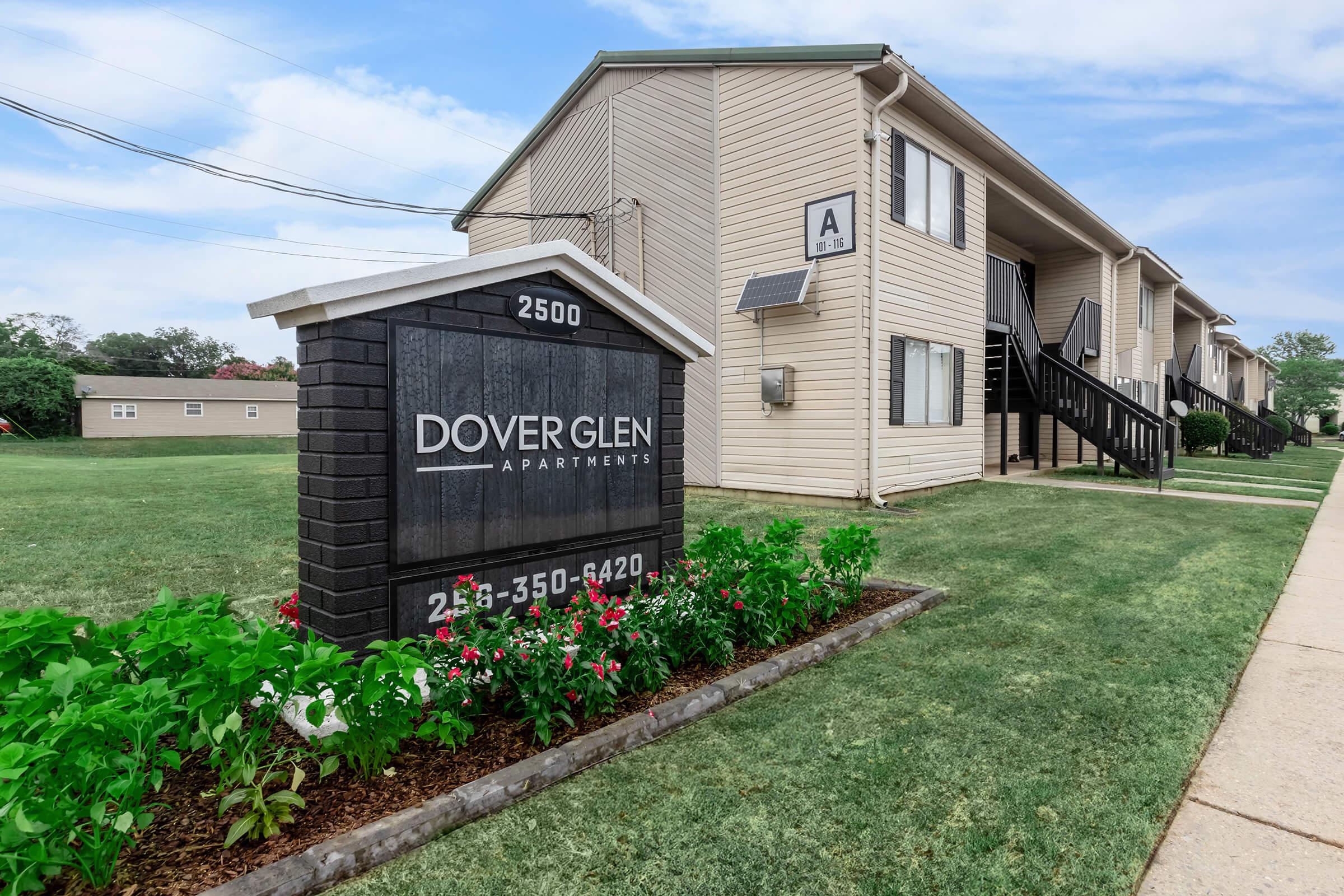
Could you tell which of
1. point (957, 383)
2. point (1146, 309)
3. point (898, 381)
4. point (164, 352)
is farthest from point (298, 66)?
point (164, 352)

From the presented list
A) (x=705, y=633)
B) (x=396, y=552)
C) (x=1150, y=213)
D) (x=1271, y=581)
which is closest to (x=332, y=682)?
(x=396, y=552)

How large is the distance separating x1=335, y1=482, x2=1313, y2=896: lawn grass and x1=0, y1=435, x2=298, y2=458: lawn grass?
30.5 meters

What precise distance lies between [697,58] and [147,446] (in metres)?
35.2

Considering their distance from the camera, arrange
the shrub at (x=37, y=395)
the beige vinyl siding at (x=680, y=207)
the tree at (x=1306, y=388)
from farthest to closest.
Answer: the tree at (x=1306, y=388), the shrub at (x=37, y=395), the beige vinyl siding at (x=680, y=207)

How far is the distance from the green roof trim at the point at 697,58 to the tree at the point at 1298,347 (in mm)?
84974

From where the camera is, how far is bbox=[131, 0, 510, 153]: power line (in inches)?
513

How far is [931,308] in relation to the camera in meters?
11.3

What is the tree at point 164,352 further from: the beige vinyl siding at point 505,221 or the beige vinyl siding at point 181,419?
the beige vinyl siding at point 505,221

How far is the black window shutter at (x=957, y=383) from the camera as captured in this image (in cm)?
1195

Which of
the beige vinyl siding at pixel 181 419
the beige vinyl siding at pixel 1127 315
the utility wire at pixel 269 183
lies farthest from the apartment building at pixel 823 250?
the beige vinyl siding at pixel 181 419

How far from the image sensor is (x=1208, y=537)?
295 inches

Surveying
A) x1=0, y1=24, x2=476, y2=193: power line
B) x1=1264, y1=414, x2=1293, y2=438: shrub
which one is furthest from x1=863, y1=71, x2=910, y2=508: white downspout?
x1=1264, y1=414, x2=1293, y2=438: shrub

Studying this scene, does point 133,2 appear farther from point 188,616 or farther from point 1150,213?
point 1150,213

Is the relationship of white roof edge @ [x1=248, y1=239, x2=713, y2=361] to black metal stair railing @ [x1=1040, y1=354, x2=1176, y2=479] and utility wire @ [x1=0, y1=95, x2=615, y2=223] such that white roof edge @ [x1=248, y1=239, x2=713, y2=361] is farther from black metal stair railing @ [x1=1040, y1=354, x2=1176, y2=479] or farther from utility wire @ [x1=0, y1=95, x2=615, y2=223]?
black metal stair railing @ [x1=1040, y1=354, x2=1176, y2=479]
